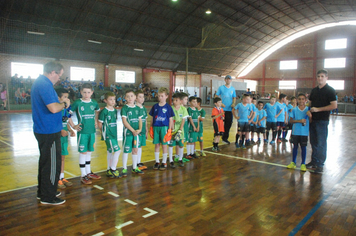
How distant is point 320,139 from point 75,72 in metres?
23.8

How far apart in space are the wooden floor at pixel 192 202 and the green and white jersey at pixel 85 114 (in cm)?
88

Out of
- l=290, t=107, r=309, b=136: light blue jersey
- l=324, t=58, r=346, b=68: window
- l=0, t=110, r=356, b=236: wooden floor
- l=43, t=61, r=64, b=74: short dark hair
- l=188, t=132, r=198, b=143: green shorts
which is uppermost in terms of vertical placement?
l=324, t=58, r=346, b=68: window

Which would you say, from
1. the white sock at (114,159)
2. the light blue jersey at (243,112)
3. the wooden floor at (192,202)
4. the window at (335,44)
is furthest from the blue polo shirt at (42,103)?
the window at (335,44)

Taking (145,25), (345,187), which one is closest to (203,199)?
(345,187)

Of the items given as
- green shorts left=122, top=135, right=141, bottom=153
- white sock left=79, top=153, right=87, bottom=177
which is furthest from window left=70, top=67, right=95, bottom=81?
white sock left=79, top=153, right=87, bottom=177

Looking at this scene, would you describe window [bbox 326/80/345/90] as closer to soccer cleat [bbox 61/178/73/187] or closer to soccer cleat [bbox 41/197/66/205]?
soccer cleat [bbox 61/178/73/187]

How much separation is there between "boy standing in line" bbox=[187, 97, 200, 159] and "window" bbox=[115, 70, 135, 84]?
2354 centimetres

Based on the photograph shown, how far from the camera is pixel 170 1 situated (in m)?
20.3

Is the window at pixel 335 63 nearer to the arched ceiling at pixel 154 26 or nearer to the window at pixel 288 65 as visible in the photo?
the window at pixel 288 65

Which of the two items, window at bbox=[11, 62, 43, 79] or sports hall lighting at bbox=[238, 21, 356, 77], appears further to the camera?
sports hall lighting at bbox=[238, 21, 356, 77]

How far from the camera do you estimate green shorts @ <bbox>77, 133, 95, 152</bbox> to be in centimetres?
398

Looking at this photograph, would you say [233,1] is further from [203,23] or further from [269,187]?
[269,187]

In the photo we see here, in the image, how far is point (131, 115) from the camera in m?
4.41

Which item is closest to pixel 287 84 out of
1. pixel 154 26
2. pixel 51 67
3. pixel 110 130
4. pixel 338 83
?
pixel 338 83
